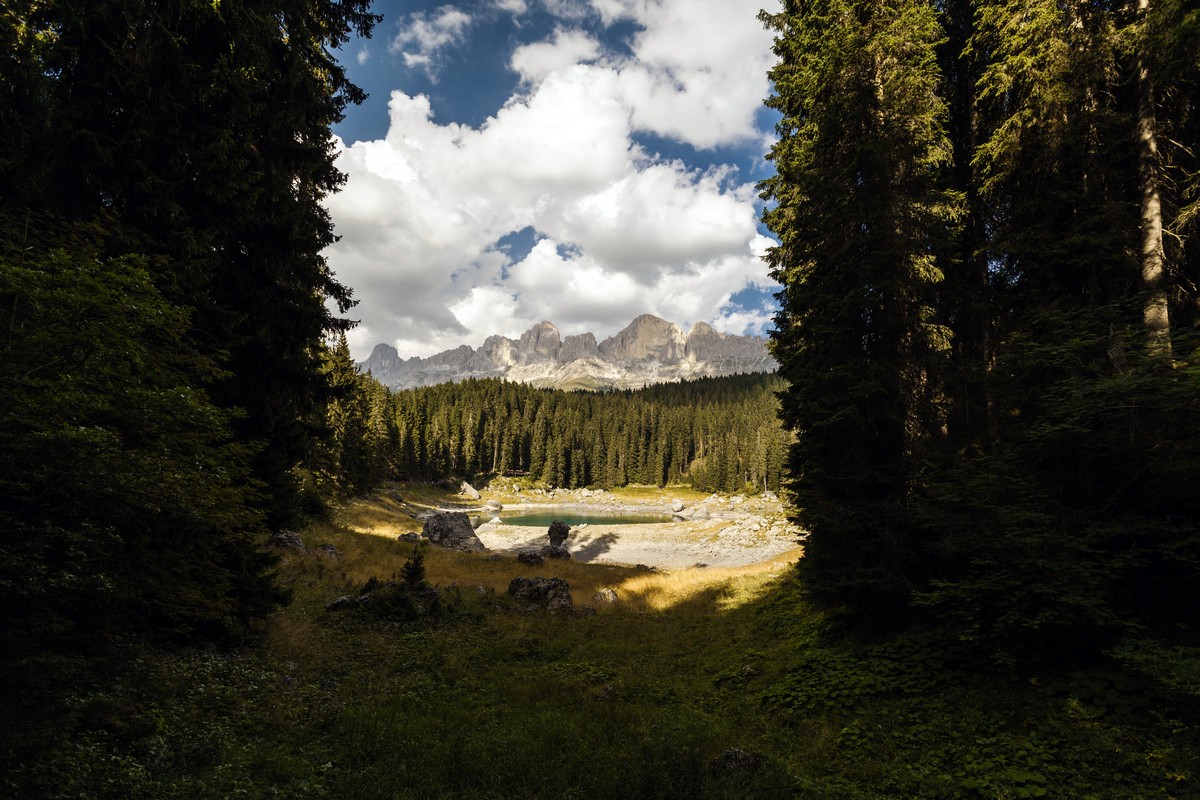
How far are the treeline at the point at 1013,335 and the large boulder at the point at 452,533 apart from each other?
2651 centimetres

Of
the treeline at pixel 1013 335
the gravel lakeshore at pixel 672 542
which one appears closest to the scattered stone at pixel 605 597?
the treeline at pixel 1013 335

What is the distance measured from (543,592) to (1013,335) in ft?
54.7

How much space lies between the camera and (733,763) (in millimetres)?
6668

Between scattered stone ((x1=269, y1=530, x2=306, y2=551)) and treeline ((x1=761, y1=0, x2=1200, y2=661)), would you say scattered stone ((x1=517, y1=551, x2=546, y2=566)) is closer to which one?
scattered stone ((x1=269, y1=530, x2=306, y2=551))

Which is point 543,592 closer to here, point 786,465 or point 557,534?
point 786,465

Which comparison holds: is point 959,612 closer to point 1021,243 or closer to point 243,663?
point 1021,243

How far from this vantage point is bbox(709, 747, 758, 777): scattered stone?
6.55 meters

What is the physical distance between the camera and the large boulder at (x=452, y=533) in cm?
3309

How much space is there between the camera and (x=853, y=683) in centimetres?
873

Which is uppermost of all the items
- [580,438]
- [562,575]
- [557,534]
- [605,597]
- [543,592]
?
[580,438]

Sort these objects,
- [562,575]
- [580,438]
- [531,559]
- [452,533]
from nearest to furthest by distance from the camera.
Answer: [562,575], [531,559], [452,533], [580,438]

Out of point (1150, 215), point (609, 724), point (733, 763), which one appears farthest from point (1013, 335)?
point (609, 724)

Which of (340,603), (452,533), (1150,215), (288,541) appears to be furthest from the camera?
(452,533)

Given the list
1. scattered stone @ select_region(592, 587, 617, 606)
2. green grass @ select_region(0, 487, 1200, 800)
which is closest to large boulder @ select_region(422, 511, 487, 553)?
scattered stone @ select_region(592, 587, 617, 606)
